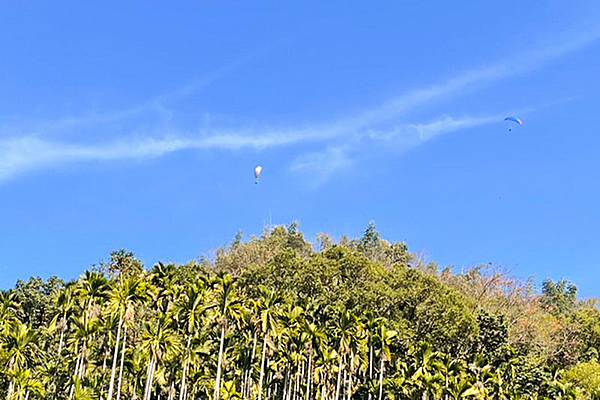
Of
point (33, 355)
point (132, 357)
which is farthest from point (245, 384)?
point (33, 355)

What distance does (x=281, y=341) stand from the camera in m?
58.4

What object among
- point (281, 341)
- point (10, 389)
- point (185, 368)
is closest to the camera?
point (10, 389)

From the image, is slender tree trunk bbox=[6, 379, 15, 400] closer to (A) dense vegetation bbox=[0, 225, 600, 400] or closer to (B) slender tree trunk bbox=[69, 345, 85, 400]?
(A) dense vegetation bbox=[0, 225, 600, 400]

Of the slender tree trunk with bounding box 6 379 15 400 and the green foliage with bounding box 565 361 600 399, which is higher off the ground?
the green foliage with bounding box 565 361 600 399

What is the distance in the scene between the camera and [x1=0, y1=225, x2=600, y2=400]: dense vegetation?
52.8m

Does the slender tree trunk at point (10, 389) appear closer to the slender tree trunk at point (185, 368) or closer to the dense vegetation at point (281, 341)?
the dense vegetation at point (281, 341)

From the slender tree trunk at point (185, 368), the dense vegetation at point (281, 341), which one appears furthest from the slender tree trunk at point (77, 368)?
the slender tree trunk at point (185, 368)

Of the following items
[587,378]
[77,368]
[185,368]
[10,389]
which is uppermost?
[587,378]

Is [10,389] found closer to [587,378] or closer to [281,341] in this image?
[281,341]

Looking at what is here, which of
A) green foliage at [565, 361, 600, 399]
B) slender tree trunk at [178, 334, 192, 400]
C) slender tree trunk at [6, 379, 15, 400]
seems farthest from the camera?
green foliage at [565, 361, 600, 399]

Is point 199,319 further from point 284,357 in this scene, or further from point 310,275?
point 310,275

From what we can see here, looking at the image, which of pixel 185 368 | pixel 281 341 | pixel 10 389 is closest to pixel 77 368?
pixel 10 389

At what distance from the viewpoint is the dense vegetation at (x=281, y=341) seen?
52.8m

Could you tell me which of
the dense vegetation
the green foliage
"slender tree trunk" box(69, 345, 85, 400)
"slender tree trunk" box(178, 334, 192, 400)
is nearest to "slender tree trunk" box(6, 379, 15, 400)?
the dense vegetation
